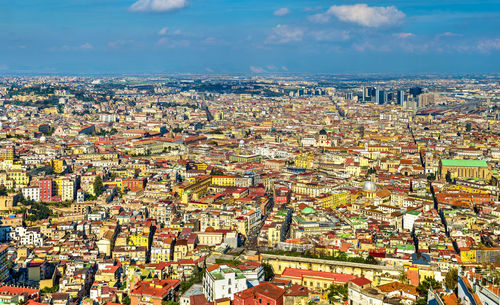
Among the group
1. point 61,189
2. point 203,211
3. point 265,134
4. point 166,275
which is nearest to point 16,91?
point 265,134

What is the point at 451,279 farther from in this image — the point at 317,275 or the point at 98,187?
the point at 98,187

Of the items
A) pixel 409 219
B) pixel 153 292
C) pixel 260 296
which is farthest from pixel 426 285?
pixel 409 219

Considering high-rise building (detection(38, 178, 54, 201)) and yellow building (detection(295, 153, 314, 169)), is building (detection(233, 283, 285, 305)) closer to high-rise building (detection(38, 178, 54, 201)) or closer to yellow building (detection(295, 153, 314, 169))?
high-rise building (detection(38, 178, 54, 201))

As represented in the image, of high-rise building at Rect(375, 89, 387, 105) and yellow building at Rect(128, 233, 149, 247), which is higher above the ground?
high-rise building at Rect(375, 89, 387, 105)

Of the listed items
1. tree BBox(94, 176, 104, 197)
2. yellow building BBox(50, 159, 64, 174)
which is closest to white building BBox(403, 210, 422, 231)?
tree BBox(94, 176, 104, 197)

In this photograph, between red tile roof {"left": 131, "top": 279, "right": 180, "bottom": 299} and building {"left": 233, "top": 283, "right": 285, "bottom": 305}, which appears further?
red tile roof {"left": 131, "top": 279, "right": 180, "bottom": 299}

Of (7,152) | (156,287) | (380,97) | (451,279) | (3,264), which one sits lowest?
(3,264)
